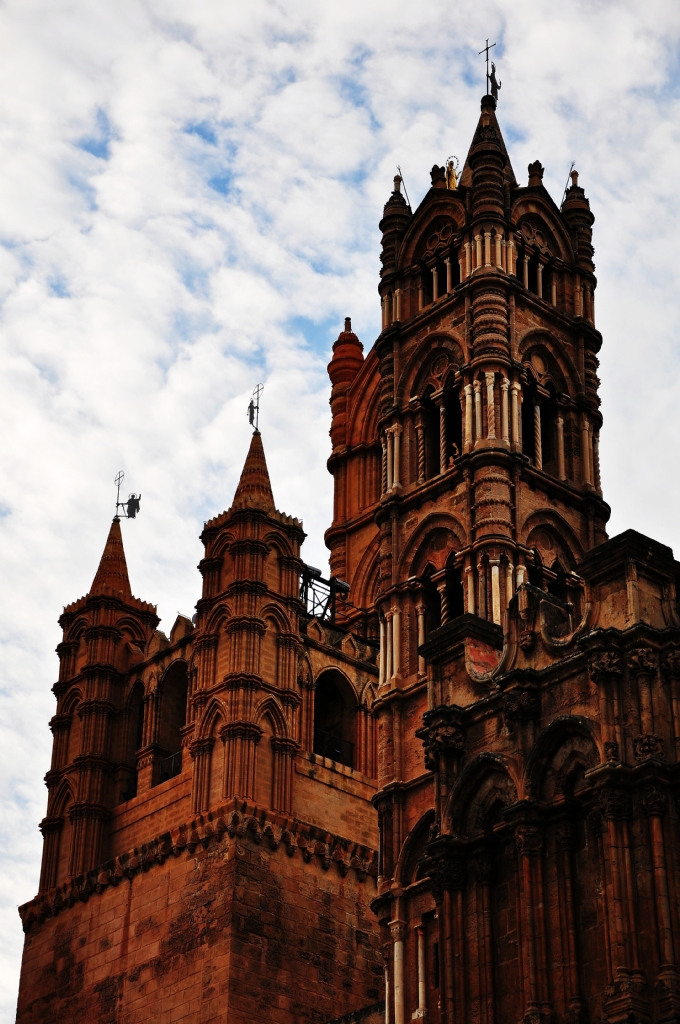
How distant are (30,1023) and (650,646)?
35.1m

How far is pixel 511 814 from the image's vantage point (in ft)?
114

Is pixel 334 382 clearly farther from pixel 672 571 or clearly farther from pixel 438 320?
pixel 672 571

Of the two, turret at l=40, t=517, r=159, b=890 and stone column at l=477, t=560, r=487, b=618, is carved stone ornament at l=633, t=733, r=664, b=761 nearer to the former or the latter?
stone column at l=477, t=560, r=487, b=618

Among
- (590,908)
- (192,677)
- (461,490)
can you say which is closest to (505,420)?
(461,490)

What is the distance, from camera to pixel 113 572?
2805 inches

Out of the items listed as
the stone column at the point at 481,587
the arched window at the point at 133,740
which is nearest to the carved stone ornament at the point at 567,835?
the stone column at the point at 481,587

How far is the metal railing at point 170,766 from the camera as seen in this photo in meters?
64.6

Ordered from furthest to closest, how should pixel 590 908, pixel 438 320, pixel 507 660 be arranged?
pixel 438 320 < pixel 507 660 < pixel 590 908

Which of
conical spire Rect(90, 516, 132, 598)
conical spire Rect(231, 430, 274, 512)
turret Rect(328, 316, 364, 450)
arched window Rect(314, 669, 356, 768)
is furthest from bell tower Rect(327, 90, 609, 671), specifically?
conical spire Rect(90, 516, 132, 598)

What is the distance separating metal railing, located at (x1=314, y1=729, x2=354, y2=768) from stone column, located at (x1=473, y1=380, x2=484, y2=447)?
49.1ft

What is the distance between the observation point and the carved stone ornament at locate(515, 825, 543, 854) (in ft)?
112

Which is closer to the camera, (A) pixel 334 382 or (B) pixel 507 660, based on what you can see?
(B) pixel 507 660

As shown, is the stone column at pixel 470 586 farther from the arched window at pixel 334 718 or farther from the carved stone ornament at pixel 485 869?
the carved stone ornament at pixel 485 869

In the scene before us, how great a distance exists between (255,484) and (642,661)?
3346 centimetres
